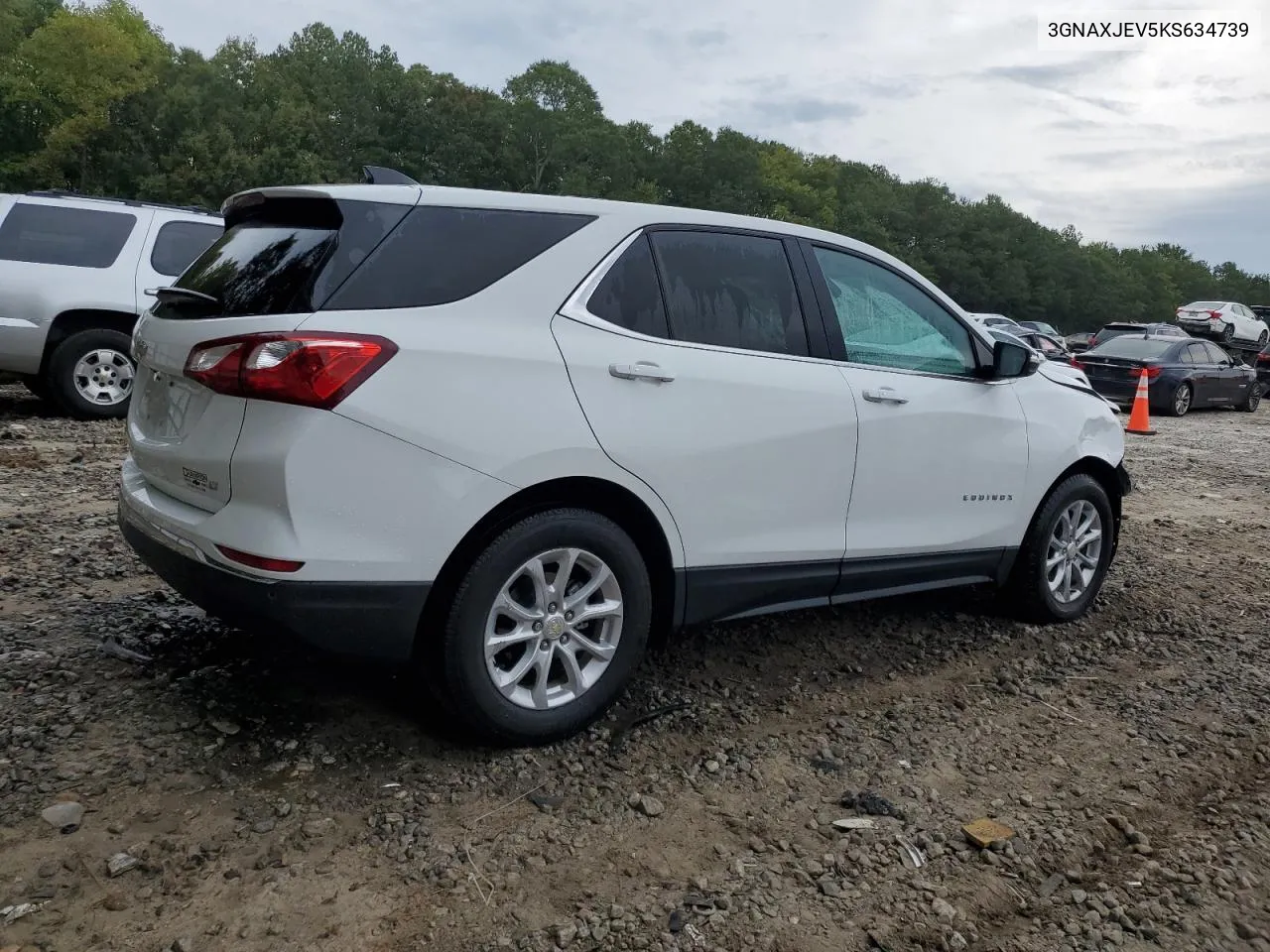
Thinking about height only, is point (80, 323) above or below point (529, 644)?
above

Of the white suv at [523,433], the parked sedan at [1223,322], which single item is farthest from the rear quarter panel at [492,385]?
the parked sedan at [1223,322]

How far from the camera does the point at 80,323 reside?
9.06 m

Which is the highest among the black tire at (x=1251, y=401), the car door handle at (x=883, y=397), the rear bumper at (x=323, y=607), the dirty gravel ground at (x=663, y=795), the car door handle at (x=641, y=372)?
the car door handle at (x=641, y=372)

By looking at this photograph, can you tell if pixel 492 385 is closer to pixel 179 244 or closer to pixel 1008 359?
pixel 1008 359

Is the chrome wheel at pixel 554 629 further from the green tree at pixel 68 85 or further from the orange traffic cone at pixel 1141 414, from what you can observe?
the green tree at pixel 68 85

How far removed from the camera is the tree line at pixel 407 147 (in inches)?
1587

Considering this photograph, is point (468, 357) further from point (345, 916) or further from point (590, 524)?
point (345, 916)

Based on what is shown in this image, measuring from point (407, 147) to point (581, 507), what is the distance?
5741 centimetres

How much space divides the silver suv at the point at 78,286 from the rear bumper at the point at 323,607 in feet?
22.5

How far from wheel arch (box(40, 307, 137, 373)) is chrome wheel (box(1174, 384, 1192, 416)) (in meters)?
16.5

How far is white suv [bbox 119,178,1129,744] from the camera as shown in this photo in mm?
2957

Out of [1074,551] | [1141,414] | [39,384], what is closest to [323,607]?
[1074,551]

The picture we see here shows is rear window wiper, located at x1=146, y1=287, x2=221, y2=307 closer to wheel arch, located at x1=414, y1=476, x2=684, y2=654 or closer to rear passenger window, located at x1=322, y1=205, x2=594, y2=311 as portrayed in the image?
rear passenger window, located at x1=322, y1=205, x2=594, y2=311

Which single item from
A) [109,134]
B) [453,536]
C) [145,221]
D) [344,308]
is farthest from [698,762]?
[109,134]
